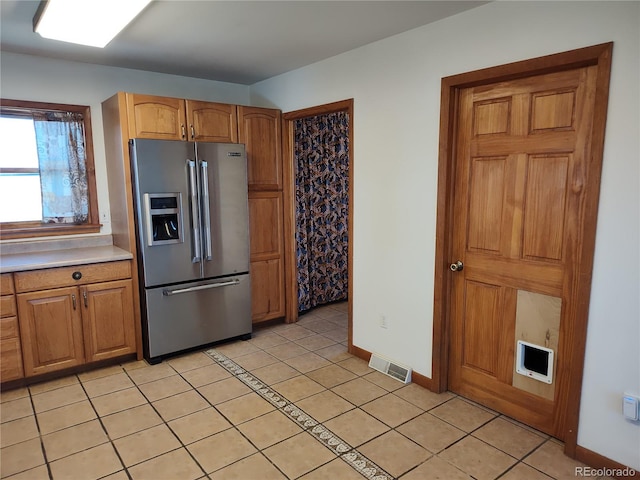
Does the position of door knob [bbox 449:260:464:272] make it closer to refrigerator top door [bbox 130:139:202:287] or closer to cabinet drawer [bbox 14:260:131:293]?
refrigerator top door [bbox 130:139:202:287]

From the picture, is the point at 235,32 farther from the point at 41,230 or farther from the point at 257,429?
the point at 257,429

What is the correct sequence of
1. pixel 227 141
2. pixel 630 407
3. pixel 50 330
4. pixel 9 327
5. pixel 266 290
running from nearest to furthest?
pixel 630 407
pixel 9 327
pixel 50 330
pixel 227 141
pixel 266 290

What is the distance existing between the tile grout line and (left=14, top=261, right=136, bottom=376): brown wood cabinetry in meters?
0.85

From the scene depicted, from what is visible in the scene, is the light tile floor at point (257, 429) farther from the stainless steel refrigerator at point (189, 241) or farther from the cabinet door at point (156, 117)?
the cabinet door at point (156, 117)

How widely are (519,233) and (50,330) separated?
3.21 meters

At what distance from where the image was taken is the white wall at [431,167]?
1893 mm

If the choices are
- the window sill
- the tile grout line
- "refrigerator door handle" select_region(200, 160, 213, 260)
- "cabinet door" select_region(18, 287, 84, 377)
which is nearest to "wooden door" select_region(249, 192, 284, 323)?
"refrigerator door handle" select_region(200, 160, 213, 260)

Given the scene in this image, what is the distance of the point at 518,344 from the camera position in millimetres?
2484

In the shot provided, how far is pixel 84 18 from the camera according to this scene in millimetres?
2377

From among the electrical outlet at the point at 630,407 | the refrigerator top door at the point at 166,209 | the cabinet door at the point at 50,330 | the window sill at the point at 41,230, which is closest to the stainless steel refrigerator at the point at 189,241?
the refrigerator top door at the point at 166,209

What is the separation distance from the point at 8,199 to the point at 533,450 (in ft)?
13.2

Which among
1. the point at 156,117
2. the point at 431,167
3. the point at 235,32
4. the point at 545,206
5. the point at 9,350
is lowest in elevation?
the point at 9,350

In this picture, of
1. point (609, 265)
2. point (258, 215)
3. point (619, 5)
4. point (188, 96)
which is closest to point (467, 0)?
point (619, 5)

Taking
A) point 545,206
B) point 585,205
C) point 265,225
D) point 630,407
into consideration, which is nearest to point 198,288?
point 265,225
